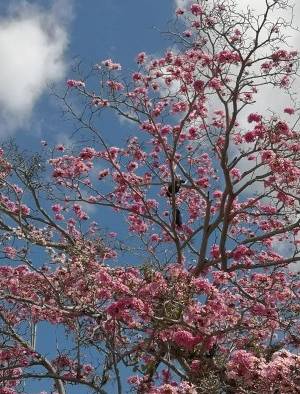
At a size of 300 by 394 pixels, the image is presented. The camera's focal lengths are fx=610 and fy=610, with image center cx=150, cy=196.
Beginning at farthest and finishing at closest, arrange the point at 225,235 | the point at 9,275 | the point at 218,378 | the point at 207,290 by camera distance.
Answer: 1. the point at 9,275
2. the point at 225,235
3. the point at 207,290
4. the point at 218,378

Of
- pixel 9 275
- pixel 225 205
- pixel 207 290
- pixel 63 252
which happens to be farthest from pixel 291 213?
pixel 9 275

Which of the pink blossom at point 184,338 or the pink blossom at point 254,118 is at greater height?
the pink blossom at point 254,118

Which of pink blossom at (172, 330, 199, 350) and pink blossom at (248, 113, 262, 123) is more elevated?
pink blossom at (248, 113, 262, 123)

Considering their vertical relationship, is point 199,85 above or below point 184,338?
above

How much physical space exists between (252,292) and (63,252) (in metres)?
3.77

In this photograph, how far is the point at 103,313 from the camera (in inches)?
353

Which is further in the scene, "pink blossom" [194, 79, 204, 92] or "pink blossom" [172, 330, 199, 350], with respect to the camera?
"pink blossom" [194, 79, 204, 92]

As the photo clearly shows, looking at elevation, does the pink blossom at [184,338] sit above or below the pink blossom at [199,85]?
below

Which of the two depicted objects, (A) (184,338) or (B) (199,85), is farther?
(B) (199,85)

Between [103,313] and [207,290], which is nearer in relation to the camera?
[207,290]

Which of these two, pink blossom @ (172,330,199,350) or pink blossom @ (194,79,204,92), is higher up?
pink blossom @ (194,79,204,92)

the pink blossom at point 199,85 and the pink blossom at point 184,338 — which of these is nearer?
the pink blossom at point 184,338

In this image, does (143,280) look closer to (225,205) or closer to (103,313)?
(103,313)

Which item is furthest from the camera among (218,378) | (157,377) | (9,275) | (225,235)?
(9,275)
